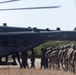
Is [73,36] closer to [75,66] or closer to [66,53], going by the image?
[66,53]

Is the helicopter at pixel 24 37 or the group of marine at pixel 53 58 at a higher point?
the helicopter at pixel 24 37

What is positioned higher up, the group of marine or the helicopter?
the helicopter

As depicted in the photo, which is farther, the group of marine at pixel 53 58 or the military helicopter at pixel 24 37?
the military helicopter at pixel 24 37

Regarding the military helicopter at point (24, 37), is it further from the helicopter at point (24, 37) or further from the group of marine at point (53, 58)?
the group of marine at point (53, 58)

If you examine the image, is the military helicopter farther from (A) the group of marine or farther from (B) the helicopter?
(A) the group of marine

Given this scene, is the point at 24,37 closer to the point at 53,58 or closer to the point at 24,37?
the point at 24,37

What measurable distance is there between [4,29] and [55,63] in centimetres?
409

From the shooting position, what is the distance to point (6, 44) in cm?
2381

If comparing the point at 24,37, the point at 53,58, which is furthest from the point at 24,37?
the point at 53,58

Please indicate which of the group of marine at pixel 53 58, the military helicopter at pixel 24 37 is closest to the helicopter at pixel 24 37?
the military helicopter at pixel 24 37

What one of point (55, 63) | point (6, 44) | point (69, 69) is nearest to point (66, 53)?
point (69, 69)

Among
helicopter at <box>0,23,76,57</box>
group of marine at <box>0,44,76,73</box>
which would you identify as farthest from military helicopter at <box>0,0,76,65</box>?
group of marine at <box>0,44,76,73</box>

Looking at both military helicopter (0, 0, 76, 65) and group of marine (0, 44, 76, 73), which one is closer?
group of marine (0, 44, 76, 73)

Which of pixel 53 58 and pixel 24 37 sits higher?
pixel 24 37
